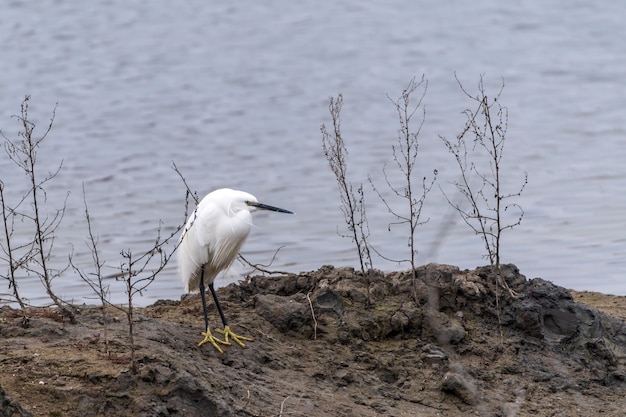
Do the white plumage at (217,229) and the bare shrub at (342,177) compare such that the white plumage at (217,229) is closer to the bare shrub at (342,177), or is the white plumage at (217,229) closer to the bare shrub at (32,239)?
the bare shrub at (342,177)

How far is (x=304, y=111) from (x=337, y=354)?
447 inches

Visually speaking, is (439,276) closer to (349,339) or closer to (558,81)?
(349,339)

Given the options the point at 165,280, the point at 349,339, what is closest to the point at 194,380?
the point at 349,339

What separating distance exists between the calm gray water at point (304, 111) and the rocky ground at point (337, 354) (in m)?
0.62

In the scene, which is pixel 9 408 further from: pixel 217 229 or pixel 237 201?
pixel 237 201

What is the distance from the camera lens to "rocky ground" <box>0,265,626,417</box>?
16.4 ft

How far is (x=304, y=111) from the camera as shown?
56.1 feet

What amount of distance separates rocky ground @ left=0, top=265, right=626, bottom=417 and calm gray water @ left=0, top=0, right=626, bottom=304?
619 mm

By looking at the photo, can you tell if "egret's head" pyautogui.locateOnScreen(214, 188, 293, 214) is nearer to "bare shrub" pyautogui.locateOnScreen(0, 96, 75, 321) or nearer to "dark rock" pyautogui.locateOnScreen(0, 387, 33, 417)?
"bare shrub" pyautogui.locateOnScreen(0, 96, 75, 321)

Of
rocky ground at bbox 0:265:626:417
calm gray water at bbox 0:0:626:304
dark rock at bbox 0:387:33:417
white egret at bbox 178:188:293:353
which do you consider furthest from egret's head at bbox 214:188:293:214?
dark rock at bbox 0:387:33:417

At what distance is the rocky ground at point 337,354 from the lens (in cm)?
501

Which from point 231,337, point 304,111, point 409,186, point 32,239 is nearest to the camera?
point 231,337

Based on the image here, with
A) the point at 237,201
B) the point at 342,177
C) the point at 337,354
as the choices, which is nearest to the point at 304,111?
the point at 342,177

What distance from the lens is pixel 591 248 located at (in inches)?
399
